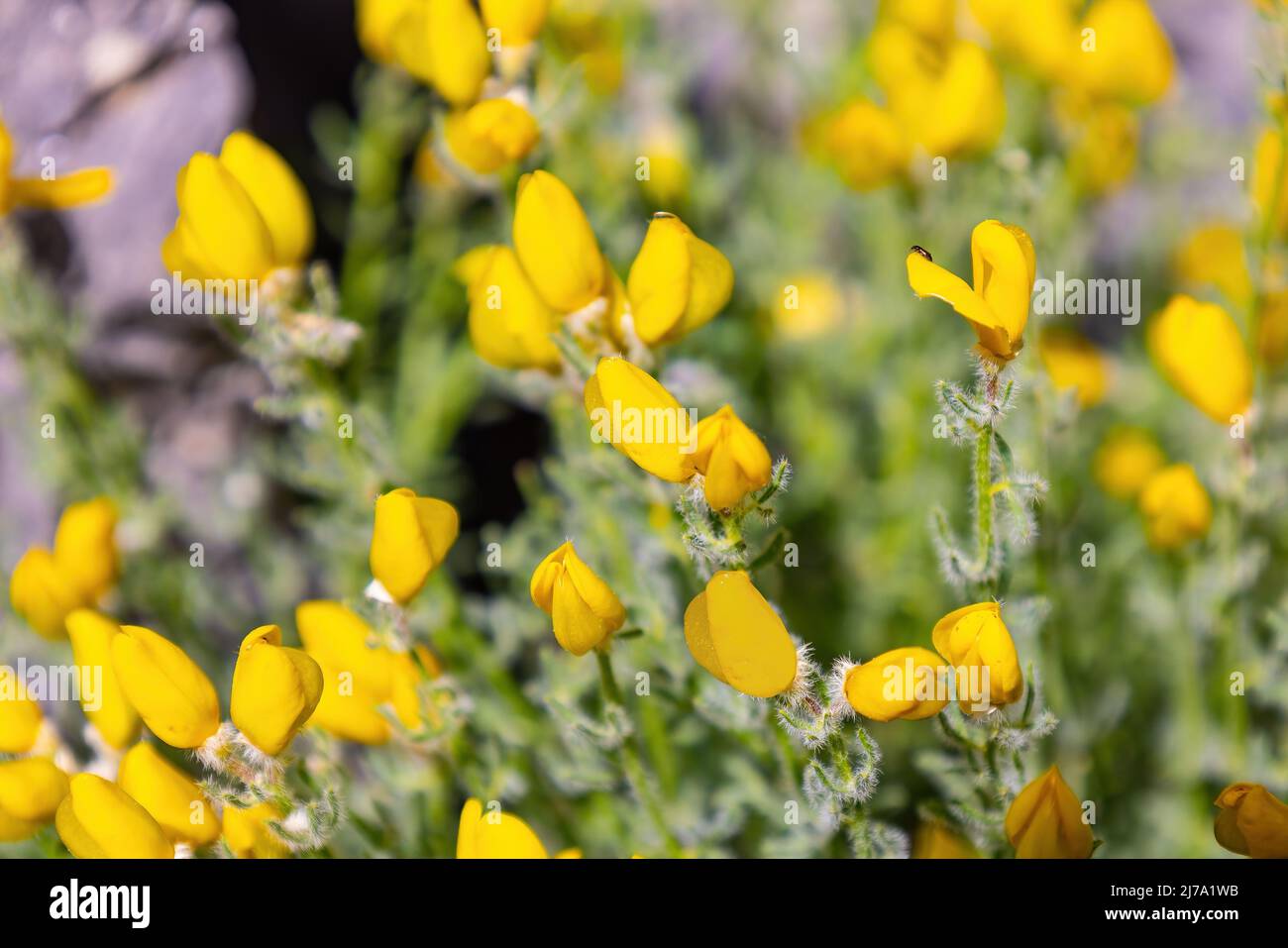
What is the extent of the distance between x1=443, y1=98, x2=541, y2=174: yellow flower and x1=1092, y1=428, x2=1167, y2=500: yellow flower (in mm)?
828

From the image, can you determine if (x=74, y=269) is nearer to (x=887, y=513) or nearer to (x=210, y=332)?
(x=210, y=332)

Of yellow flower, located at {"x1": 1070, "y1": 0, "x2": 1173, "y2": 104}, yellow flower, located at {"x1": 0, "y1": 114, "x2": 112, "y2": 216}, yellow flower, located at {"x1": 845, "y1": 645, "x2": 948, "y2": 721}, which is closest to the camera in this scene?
yellow flower, located at {"x1": 845, "y1": 645, "x2": 948, "y2": 721}

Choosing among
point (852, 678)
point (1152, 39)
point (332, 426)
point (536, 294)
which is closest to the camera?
point (852, 678)

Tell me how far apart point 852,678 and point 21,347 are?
1016 mm

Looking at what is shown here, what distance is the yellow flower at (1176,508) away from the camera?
39.7 inches

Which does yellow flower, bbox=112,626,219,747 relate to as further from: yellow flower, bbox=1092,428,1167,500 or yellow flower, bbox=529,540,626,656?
yellow flower, bbox=1092,428,1167,500

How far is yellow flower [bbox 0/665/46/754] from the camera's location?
0.89 metres

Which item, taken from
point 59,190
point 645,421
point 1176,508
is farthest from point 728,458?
point 59,190

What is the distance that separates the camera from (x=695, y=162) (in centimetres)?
164

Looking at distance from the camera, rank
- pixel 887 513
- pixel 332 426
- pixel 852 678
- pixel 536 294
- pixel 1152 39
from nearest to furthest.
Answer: pixel 852 678, pixel 536 294, pixel 332 426, pixel 1152 39, pixel 887 513

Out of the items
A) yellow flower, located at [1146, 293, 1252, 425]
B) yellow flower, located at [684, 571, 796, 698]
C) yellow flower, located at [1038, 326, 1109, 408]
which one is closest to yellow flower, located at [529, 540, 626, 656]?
yellow flower, located at [684, 571, 796, 698]
